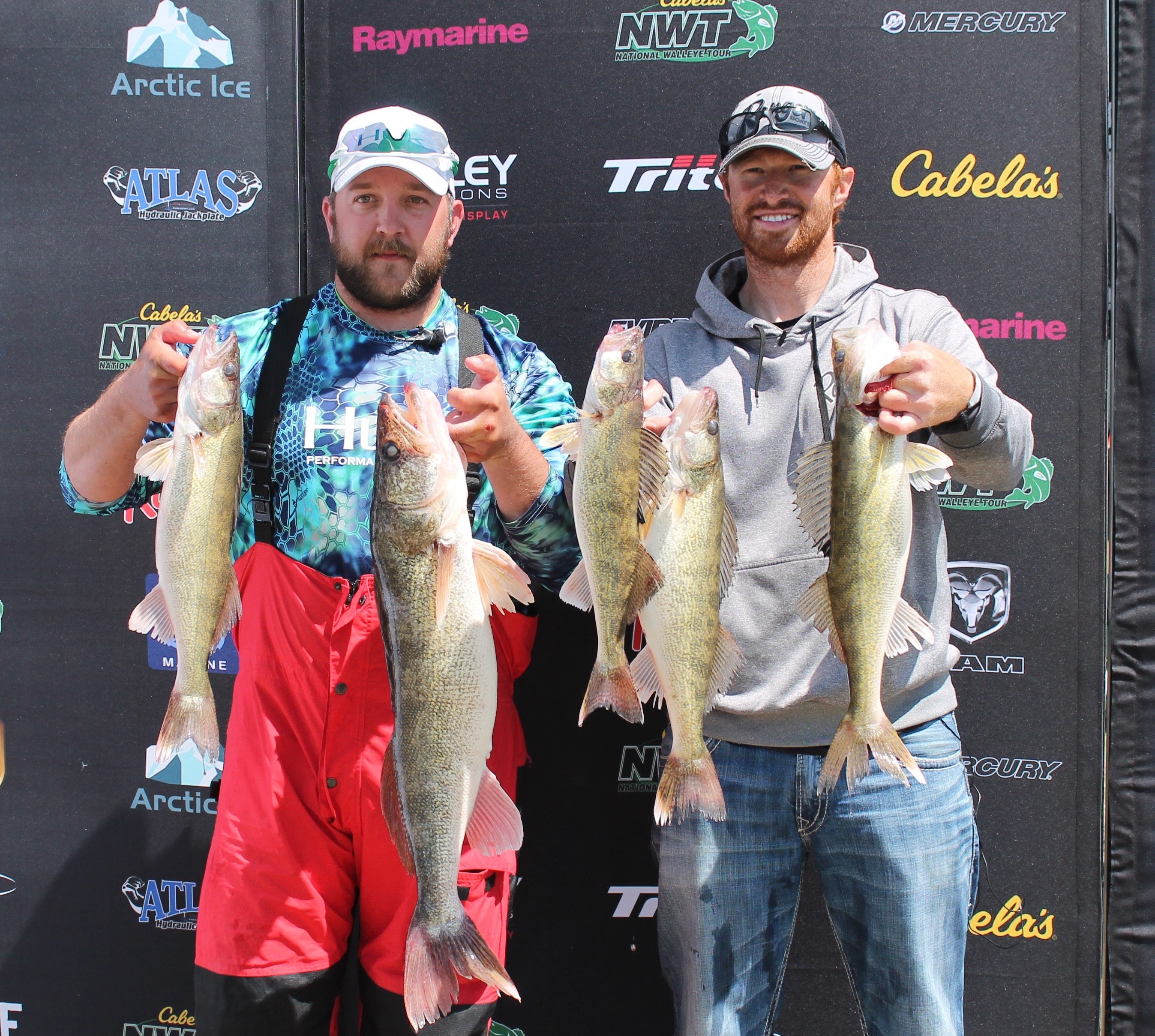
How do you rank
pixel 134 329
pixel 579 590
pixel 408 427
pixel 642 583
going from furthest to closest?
pixel 134 329 → pixel 579 590 → pixel 642 583 → pixel 408 427

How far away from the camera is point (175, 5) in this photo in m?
3.30

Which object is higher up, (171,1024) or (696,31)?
(696,31)

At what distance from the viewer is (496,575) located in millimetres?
2020

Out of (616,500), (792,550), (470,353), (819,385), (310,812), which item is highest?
(470,353)

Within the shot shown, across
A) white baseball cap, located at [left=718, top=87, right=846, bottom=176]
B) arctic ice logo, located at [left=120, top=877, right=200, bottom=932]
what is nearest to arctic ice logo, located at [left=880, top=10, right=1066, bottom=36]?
white baseball cap, located at [left=718, top=87, right=846, bottom=176]

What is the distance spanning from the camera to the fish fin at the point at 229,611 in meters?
2.09

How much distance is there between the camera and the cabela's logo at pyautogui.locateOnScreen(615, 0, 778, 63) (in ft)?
10.3

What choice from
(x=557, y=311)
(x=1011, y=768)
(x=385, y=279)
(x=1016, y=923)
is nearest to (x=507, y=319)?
(x=557, y=311)

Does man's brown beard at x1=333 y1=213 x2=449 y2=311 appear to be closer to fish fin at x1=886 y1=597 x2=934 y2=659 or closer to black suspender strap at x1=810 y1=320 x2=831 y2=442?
black suspender strap at x1=810 y1=320 x2=831 y2=442

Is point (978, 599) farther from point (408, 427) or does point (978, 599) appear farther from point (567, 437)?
point (408, 427)

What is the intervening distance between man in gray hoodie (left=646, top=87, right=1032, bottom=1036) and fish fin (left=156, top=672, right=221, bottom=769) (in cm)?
125

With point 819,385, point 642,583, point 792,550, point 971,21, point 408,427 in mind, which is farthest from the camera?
point 971,21

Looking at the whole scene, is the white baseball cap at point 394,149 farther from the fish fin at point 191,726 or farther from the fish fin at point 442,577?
the fish fin at point 191,726

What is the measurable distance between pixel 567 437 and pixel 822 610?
0.73 meters
